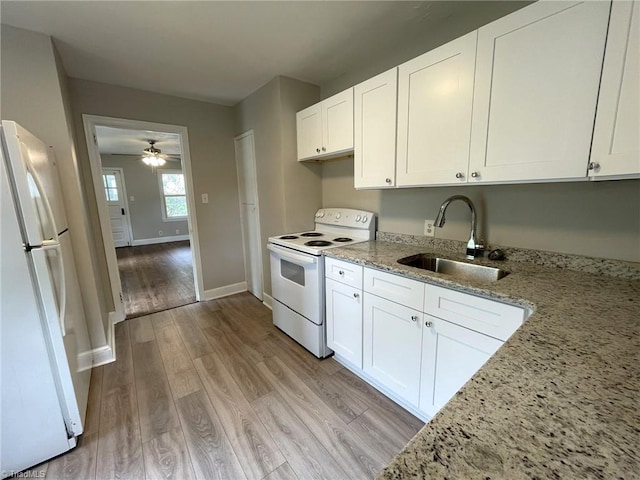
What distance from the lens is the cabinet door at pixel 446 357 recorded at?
1.24 metres

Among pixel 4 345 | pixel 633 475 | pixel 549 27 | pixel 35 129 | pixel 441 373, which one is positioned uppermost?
pixel 549 27

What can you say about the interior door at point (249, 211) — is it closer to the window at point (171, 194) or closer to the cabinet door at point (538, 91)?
the cabinet door at point (538, 91)

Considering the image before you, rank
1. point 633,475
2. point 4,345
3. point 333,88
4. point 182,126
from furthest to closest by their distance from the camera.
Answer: point 182,126 → point 333,88 → point 4,345 → point 633,475

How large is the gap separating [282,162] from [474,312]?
2000 mm

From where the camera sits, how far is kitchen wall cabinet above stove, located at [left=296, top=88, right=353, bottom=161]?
206 cm

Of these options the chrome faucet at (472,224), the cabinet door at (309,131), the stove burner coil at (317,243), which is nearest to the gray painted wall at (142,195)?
the cabinet door at (309,131)

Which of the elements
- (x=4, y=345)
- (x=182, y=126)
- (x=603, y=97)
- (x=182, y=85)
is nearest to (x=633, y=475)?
(x=603, y=97)

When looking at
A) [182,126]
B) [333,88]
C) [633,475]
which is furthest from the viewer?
[182,126]

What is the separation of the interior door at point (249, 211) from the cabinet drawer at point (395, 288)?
1.80 m

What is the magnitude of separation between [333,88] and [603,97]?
2.03 m

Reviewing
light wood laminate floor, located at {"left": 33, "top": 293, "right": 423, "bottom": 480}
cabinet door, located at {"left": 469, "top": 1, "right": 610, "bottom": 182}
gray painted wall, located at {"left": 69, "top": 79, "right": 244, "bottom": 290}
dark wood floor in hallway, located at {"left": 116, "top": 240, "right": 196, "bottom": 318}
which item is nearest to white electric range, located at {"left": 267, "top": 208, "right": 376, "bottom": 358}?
light wood laminate floor, located at {"left": 33, "top": 293, "right": 423, "bottom": 480}

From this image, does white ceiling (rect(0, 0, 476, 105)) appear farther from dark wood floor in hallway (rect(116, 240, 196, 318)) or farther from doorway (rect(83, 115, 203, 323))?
dark wood floor in hallway (rect(116, 240, 196, 318))

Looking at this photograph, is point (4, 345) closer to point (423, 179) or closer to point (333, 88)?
point (423, 179)

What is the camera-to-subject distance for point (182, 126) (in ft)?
9.96
